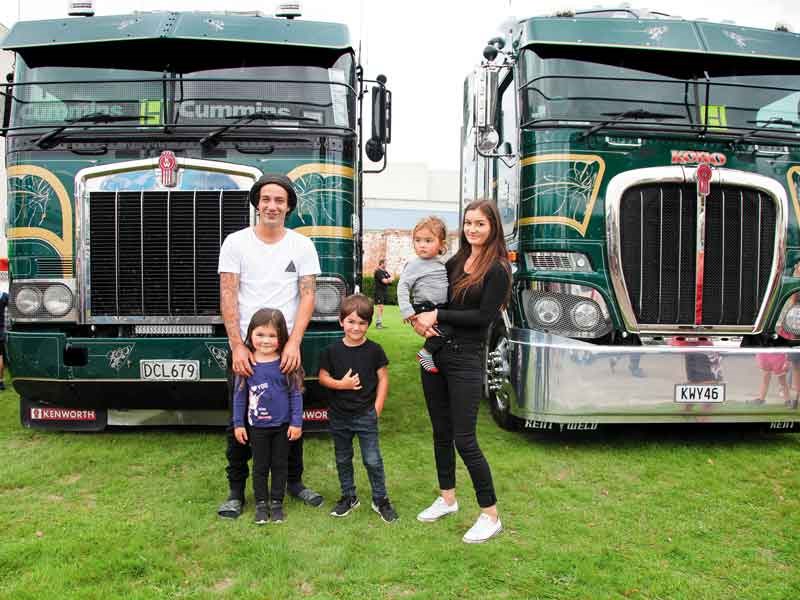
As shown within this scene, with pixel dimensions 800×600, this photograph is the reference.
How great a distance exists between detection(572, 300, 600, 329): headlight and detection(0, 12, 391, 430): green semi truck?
1806mm

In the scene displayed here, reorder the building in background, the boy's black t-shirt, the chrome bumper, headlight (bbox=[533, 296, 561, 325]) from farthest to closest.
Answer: the building in background
headlight (bbox=[533, 296, 561, 325])
the chrome bumper
the boy's black t-shirt

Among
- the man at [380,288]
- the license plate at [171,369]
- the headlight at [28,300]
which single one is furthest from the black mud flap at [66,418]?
the man at [380,288]

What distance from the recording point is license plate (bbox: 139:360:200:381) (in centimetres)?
527

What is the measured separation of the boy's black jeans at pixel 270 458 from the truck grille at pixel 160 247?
5.08 ft

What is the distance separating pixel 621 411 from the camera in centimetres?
530

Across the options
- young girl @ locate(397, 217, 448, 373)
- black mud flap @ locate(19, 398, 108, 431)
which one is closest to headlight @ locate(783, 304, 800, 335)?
young girl @ locate(397, 217, 448, 373)

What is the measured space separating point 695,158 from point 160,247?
4.22 metres

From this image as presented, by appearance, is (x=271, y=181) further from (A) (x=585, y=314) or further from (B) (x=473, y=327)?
(A) (x=585, y=314)

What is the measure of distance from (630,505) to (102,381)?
391 centimetres

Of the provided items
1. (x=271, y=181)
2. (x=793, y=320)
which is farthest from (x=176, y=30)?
(x=793, y=320)

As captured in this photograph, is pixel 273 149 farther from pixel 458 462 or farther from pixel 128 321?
pixel 458 462

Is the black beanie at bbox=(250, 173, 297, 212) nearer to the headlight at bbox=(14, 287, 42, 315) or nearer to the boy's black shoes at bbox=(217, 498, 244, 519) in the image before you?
the boy's black shoes at bbox=(217, 498, 244, 519)

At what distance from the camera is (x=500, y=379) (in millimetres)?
5965

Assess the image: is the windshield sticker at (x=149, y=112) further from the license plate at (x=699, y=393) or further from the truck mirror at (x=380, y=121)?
the license plate at (x=699, y=393)
